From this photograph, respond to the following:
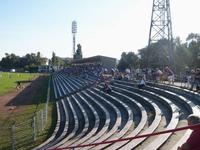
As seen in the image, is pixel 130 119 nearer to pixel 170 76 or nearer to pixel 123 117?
pixel 123 117

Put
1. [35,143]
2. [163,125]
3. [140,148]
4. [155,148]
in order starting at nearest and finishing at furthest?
[155,148], [140,148], [163,125], [35,143]

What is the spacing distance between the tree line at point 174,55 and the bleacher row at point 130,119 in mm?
9263

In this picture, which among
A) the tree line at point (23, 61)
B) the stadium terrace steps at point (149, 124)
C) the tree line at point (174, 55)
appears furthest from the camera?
the tree line at point (23, 61)

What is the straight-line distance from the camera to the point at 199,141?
17.0 ft

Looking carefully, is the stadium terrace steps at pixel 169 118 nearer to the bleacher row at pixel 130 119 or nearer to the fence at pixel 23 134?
the bleacher row at pixel 130 119

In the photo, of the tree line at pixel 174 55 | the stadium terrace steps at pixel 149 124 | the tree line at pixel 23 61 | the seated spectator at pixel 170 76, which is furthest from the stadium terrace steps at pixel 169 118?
the tree line at pixel 23 61

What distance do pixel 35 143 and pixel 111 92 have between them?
1018cm

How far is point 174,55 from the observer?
38250 millimetres

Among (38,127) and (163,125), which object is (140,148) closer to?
(163,125)

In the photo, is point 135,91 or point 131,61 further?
point 131,61

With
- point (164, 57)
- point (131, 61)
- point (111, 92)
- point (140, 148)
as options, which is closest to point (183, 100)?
point (140, 148)

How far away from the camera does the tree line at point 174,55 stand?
36.8 m

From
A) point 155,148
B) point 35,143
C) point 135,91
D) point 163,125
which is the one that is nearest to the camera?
point 155,148

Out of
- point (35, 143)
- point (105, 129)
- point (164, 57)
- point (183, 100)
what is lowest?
point (35, 143)
